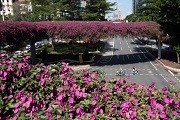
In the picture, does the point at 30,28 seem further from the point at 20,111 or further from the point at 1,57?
the point at 20,111

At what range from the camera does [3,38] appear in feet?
74.2

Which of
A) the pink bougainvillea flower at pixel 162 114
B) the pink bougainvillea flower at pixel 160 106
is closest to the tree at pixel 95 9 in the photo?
the pink bougainvillea flower at pixel 160 106

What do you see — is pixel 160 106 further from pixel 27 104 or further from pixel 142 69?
pixel 142 69

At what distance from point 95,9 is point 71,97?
51.4 m

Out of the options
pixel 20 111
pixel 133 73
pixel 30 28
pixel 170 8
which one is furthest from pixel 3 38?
pixel 170 8

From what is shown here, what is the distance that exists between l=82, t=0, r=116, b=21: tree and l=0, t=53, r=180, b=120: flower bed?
47.5m

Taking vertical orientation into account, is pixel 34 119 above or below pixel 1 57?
below

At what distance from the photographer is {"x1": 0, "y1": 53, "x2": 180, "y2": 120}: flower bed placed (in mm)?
3891

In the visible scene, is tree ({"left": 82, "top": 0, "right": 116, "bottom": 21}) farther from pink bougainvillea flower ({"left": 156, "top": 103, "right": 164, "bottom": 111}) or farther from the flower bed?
pink bougainvillea flower ({"left": 156, "top": 103, "right": 164, "bottom": 111})

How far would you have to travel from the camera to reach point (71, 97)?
4.08 metres

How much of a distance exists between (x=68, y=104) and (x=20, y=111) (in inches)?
35.6

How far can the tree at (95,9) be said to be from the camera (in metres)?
51.3

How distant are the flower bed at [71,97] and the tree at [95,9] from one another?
156 ft

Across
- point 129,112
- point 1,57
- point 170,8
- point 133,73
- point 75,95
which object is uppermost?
point 170,8
